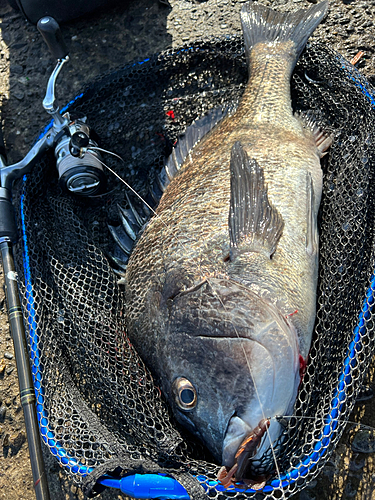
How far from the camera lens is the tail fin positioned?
3041 mm

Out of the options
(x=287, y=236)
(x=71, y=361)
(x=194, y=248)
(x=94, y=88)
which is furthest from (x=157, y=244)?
(x=94, y=88)

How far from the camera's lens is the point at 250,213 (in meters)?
2.22

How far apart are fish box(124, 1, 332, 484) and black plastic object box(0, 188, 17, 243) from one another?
810mm

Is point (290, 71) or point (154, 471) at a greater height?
point (290, 71)

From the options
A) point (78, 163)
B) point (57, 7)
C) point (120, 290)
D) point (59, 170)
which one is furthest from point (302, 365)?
point (57, 7)

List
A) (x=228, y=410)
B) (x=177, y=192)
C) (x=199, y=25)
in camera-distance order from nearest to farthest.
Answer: (x=228, y=410), (x=177, y=192), (x=199, y=25)

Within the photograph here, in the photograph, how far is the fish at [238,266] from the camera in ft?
5.85

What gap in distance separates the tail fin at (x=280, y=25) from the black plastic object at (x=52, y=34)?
1397 millimetres

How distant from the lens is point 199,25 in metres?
3.92

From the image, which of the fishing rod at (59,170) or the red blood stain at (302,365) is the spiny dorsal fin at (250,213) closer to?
the red blood stain at (302,365)

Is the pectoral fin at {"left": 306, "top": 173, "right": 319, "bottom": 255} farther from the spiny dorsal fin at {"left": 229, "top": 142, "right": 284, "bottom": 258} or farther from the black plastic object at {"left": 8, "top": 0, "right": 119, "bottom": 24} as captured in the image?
the black plastic object at {"left": 8, "top": 0, "right": 119, "bottom": 24}

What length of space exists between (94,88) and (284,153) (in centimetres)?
161

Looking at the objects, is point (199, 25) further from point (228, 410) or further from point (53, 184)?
point (228, 410)

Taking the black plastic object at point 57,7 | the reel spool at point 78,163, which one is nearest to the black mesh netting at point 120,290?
the reel spool at point 78,163
